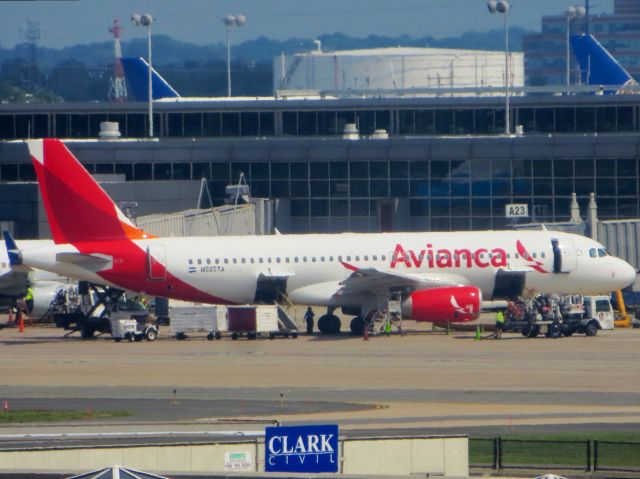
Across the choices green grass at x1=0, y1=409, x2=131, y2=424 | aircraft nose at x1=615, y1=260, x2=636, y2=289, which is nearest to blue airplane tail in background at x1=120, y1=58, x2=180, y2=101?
aircraft nose at x1=615, y1=260, x2=636, y2=289

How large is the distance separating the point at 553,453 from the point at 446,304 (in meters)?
25.8

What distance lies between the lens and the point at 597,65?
13238 centimetres

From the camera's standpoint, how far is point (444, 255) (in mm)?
58625

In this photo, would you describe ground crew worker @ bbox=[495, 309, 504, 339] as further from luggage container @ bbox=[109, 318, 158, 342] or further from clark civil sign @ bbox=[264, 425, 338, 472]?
clark civil sign @ bbox=[264, 425, 338, 472]

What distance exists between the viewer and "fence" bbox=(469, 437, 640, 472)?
2908cm

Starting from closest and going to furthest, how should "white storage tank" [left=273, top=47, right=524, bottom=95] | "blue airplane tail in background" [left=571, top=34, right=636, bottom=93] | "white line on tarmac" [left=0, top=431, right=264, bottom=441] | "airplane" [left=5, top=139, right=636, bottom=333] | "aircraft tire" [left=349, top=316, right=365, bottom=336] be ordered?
"white line on tarmac" [left=0, top=431, right=264, bottom=441]
"airplane" [left=5, top=139, right=636, bottom=333]
"aircraft tire" [left=349, top=316, right=365, bottom=336]
"blue airplane tail in background" [left=571, top=34, right=636, bottom=93]
"white storage tank" [left=273, top=47, right=524, bottom=95]

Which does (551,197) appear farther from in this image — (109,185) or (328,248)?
(328,248)

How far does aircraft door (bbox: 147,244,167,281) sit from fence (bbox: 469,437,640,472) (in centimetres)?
2882

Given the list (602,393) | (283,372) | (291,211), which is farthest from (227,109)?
(602,393)

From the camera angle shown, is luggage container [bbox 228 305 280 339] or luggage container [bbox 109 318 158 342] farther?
luggage container [bbox 109 318 158 342]

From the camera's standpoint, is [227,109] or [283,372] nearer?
[283,372]

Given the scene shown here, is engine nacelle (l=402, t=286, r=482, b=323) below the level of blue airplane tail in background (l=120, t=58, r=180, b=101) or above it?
below

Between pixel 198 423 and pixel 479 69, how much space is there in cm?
15005

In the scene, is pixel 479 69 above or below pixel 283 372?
above
